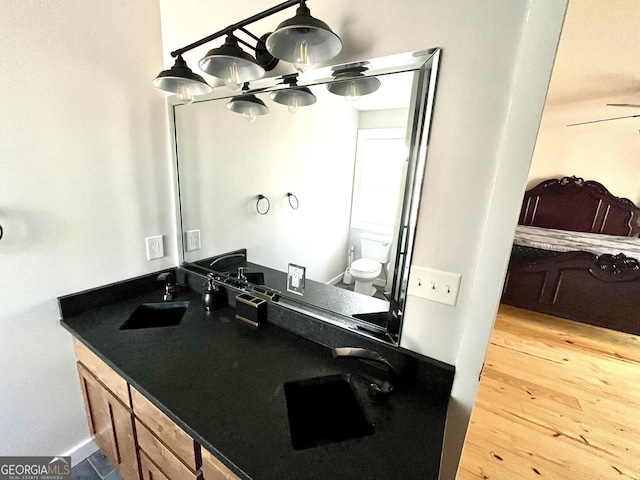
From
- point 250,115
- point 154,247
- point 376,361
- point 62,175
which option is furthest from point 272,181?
point 376,361

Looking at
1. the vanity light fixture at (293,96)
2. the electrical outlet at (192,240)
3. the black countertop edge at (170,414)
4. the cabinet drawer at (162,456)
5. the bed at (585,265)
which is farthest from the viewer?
the bed at (585,265)

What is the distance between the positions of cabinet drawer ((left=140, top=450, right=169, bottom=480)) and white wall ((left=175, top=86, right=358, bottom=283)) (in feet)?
3.08

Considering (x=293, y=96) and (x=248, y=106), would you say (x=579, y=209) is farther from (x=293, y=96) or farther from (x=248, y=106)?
(x=248, y=106)

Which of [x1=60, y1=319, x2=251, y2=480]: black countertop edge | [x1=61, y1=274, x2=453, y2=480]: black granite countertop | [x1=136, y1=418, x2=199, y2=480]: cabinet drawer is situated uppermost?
[x1=61, y1=274, x2=453, y2=480]: black granite countertop

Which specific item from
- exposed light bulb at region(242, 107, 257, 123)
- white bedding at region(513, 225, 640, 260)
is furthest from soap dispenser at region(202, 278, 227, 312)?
white bedding at region(513, 225, 640, 260)

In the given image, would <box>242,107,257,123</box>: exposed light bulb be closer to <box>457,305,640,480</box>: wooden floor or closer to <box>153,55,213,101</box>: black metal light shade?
<box>153,55,213,101</box>: black metal light shade

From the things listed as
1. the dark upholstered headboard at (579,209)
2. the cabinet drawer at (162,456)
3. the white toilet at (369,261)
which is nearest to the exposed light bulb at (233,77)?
the white toilet at (369,261)

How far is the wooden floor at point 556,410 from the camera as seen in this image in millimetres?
1329

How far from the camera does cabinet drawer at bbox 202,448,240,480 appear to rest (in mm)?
742

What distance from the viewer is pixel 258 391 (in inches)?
34.9

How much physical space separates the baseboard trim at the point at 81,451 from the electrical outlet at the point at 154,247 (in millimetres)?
1046

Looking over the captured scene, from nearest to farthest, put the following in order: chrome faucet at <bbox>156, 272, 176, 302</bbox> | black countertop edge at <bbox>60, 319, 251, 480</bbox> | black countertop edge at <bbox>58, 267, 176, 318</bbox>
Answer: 1. black countertop edge at <bbox>60, 319, 251, 480</bbox>
2. black countertop edge at <bbox>58, 267, 176, 318</bbox>
3. chrome faucet at <bbox>156, 272, 176, 302</bbox>

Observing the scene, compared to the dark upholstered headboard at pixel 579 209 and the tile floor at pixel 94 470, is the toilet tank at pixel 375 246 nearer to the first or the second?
the tile floor at pixel 94 470

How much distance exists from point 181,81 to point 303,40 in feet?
2.05
